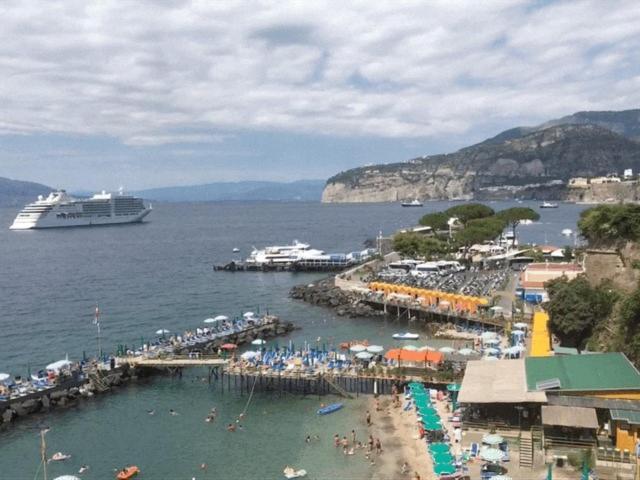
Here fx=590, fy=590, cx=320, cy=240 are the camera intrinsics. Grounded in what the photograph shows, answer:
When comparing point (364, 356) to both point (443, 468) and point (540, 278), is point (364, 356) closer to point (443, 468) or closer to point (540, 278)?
point (443, 468)

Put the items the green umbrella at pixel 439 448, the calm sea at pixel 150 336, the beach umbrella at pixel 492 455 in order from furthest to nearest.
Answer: the calm sea at pixel 150 336 → the green umbrella at pixel 439 448 → the beach umbrella at pixel 492 455

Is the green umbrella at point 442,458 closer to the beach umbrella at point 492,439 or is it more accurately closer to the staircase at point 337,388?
the beach umbrella at point 492,439

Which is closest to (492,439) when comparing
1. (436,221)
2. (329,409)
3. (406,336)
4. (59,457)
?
(329,409)

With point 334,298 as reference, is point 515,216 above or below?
above

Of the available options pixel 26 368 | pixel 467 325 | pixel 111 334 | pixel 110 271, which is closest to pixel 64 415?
pixel 26 368

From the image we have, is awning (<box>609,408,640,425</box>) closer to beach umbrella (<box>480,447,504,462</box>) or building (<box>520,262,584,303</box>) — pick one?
beach umbrella (<box>480,447,504,462</box>)

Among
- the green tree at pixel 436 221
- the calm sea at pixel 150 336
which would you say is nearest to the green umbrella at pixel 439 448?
the calm sea at pixel 150 336
